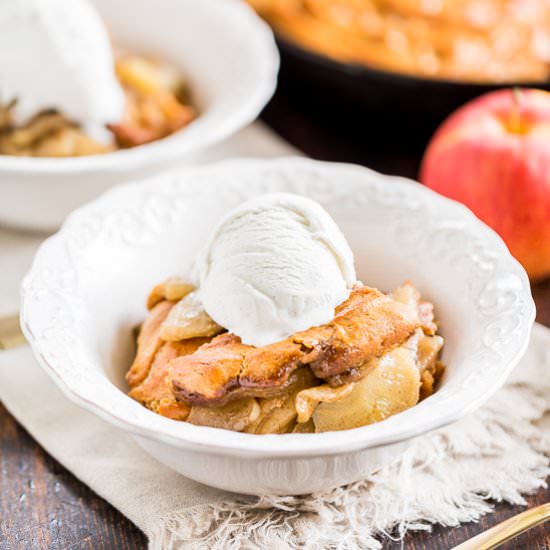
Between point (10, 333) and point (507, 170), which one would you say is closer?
point (10, 333)

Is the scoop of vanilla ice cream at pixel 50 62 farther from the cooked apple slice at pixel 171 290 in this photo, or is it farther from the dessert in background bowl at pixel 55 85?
the cooked apple slice at pixel 171 290

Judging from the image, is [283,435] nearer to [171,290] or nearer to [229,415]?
[229,415]

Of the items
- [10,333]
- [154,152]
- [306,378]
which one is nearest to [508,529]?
[306,378]

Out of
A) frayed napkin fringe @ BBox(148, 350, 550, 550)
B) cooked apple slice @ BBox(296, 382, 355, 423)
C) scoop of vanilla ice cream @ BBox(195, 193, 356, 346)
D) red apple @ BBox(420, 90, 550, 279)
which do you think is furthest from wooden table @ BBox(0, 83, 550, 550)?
red apple @ BBox(420, 90, 550, 279)

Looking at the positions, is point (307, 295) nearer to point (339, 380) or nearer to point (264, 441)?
point (339, 380)

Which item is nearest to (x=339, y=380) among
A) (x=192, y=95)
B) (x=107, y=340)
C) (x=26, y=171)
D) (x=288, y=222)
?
(x=288, y=222)

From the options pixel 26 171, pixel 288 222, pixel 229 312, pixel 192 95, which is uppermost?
pixel 288 222
